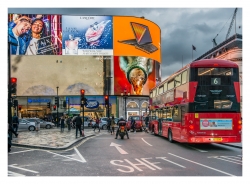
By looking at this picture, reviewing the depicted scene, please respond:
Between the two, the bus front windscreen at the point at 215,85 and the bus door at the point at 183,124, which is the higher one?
the bus front windscreen at the point at 215,85

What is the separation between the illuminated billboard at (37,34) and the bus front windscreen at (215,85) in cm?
5378

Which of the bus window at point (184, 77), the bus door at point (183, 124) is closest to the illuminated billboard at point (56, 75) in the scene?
the bus window at point (184, 77)

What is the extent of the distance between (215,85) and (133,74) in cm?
5168

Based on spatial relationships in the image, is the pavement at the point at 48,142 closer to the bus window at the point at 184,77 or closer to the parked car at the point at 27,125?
the bus window at the point at 184,77

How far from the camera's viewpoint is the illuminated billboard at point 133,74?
6506 cm

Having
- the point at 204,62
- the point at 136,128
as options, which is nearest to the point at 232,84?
the point at 204,62

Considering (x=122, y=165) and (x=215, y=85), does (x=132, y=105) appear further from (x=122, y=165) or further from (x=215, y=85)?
(x=122, y=165)

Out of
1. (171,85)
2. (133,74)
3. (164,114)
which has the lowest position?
(164,114)

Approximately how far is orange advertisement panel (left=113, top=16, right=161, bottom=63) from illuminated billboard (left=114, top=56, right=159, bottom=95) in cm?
133

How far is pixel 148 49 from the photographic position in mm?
68500

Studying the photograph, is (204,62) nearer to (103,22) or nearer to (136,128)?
(136,128)

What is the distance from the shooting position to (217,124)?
14.6 meters

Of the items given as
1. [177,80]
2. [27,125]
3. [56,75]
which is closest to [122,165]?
[177,80]

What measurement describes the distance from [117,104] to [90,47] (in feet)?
44.3
